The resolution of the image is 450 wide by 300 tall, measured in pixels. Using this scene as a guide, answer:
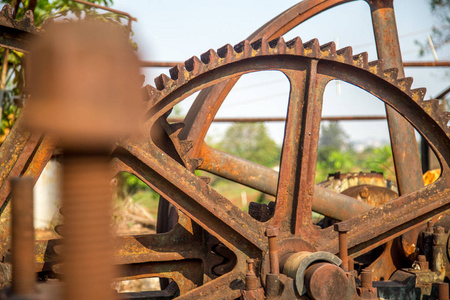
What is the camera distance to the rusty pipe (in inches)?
157

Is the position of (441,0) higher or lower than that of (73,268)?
higher

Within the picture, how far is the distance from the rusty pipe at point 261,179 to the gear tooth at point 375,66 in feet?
3.66

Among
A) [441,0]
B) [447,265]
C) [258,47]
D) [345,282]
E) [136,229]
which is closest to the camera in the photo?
[345,282]

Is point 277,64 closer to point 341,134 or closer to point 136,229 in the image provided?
point 136,229

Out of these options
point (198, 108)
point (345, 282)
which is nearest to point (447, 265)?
point (345, 282)

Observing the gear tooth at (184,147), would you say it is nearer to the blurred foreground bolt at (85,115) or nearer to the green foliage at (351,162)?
the blurred foreground bolt at (85,115)

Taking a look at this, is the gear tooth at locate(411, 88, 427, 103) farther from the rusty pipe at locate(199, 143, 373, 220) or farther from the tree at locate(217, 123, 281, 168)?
the tree at locate(217, 123, 281, 168)

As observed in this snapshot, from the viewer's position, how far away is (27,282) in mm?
900

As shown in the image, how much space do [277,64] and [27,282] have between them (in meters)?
2.51

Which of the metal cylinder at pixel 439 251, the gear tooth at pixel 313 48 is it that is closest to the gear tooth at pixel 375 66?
the gear tooth at pixel 313 48

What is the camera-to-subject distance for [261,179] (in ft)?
13.3

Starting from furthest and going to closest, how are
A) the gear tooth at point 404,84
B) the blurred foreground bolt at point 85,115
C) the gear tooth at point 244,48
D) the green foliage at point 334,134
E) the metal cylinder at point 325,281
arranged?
1. the green foliage at point 334,134
2. the gear tooth at point 404,84
3. the gear tooth at point 244,48
4. the metal cylinder at point 325,281
5. the blurred foreground bolt at point 85,115

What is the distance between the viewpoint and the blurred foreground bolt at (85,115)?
0.64 m

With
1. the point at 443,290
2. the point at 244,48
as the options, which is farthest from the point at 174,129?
the point at 443,290
